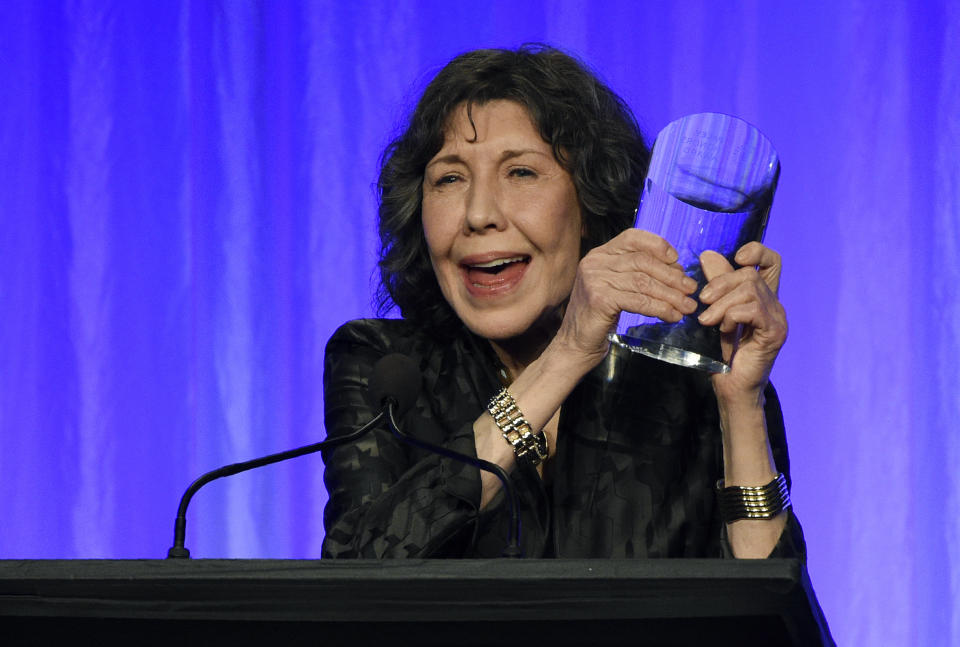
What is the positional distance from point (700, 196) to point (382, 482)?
58cm

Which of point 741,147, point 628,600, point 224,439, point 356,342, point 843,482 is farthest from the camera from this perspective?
point 224,439

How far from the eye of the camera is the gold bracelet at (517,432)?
1410 millimetres

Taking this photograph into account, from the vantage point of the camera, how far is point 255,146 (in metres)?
2.38

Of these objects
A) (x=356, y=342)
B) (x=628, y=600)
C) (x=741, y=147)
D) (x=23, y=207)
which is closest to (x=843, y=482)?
(x=356, y=342)

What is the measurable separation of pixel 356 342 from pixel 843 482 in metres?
0.95

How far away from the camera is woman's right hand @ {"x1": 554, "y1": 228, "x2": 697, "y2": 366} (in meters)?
1.20

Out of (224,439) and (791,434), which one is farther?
(224,439)

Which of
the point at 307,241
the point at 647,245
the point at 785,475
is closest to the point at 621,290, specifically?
the point at 647,245

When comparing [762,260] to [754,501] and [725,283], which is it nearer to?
[725,283]

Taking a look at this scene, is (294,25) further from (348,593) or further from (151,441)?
(348,593)

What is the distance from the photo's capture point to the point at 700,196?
1195 mm

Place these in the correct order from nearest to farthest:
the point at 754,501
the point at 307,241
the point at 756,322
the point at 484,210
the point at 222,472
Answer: the point at 222,472, the point at 756,322, the point at 754,501, the point at 484,210, the point at 307,241

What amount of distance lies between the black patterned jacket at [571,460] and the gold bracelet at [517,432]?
0.04m

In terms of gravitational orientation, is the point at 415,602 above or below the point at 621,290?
below
